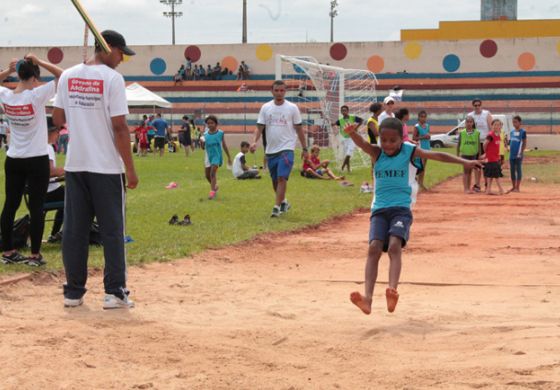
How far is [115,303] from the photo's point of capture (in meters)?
7.66

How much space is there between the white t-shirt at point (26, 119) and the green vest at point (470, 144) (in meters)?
13.4

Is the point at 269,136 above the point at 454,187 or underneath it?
above

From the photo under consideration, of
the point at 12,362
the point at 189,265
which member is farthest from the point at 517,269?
the point at 12,362

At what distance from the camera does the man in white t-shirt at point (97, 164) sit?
750cm

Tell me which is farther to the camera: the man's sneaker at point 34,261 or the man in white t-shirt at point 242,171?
the man in white t-shirt at point 242,171

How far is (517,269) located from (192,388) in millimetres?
5491

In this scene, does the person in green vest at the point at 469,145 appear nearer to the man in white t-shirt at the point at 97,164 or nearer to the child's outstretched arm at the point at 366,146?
the child's outstretched arm at the point at 366,146

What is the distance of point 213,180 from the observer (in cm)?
1903

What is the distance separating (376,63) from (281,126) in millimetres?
43044

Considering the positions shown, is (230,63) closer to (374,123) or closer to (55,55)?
(55,55)

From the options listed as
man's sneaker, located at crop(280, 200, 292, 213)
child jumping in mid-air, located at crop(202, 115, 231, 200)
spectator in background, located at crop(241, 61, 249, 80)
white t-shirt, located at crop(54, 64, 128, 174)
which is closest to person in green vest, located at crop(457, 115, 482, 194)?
child jumping in mid-air, located at crop(202, 115, 231, 200)

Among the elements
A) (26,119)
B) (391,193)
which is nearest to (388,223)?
(391,193)

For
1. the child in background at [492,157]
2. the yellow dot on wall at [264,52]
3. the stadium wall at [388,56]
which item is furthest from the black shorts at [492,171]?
→ the yellow dot on wall at [264,52]

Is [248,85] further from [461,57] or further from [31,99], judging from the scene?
[31,99]
